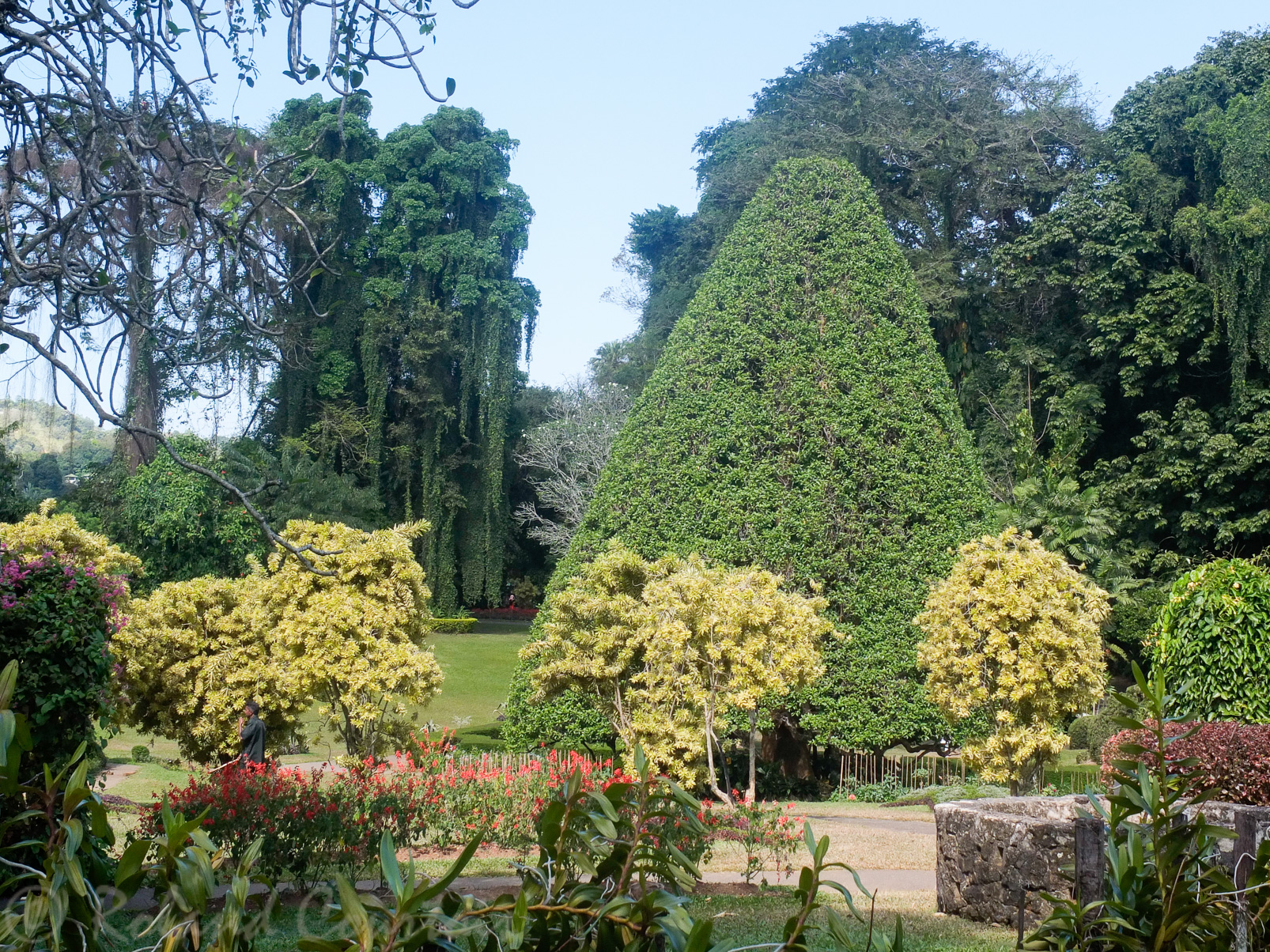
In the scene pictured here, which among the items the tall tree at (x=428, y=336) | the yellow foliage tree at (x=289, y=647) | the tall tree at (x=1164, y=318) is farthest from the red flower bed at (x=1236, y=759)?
the tall tree at (x=428, y=336)

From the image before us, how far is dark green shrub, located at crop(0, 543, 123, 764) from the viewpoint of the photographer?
664 cm

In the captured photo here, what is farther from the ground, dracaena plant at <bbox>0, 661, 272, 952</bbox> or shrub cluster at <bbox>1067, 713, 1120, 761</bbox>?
dracaena plant at <bbox>0, 661, 272, 952</bbox>

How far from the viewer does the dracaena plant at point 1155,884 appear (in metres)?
1.95

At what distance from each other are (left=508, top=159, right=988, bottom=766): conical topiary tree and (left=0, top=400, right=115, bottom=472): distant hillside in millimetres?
8003

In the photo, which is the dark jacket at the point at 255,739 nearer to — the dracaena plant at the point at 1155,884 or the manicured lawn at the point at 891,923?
the manicured lawn at the point at 891,923

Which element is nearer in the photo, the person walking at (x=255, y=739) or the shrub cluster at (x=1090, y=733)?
the person walking at (x=255, y=739)

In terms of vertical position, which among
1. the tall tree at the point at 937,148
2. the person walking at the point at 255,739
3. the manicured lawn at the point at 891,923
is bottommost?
the manicured lawn at the point at 891,923

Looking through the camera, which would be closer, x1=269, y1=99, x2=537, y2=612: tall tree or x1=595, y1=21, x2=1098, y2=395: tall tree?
x1=595, y1=21, x2=1098, y2=395: tall tree

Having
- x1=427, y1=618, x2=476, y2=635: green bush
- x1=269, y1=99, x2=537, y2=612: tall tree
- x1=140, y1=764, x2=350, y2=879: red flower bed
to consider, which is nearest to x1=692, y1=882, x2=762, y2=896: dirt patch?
x1=140, y1=764, x2=350, y2=879: red flower bed

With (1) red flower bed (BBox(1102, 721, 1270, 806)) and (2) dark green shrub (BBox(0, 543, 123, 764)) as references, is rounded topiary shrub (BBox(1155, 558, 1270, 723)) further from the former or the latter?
(2) dark green shrub (BBox(0, 543, 123, 764))

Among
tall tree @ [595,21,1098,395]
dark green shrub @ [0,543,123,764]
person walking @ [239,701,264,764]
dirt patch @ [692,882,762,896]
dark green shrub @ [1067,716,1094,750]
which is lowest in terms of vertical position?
dark green shrub @ [1067,716,1094,750]

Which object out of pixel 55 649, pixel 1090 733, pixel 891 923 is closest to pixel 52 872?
pixel 55 649

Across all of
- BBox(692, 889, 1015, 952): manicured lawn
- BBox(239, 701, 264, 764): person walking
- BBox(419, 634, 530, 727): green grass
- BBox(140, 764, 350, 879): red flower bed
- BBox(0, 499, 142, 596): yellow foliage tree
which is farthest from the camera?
BBox(419, 634, 530, 727): green grass

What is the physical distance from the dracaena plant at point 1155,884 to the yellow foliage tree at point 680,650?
29.6ft
